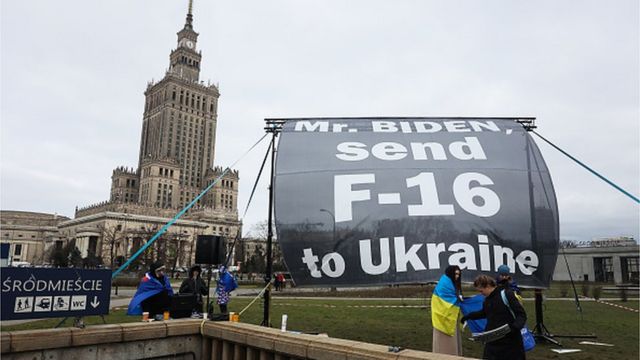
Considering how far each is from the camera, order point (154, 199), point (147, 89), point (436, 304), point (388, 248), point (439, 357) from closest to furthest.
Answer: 1. point (439, 357)
2. point (436, 304)
3. point (388, 248)
4. point (154, 199)
5. point (147, 89)

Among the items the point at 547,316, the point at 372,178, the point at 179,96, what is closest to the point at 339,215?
the point at 372,178

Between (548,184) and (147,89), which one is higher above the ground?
(147,89)

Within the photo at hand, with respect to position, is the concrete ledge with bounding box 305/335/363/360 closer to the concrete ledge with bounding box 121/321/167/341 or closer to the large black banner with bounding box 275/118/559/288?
Result: the concrete ledge with bounding box 121/321/167/341

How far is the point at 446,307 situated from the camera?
665cm

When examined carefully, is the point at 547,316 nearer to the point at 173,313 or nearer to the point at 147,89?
the point at 173,313

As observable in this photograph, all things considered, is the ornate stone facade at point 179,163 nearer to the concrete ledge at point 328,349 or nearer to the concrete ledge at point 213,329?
the concrete ledge at point 213,329

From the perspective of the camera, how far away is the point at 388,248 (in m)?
8.55

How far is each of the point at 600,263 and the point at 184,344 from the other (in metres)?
81.9

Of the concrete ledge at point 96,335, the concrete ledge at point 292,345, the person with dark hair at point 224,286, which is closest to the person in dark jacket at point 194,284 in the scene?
the person with dark hair at point 224,286

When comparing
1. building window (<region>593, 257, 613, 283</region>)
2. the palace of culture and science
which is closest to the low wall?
building window (<region>593, 257, 613, 283</region>)

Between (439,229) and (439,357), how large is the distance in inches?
162

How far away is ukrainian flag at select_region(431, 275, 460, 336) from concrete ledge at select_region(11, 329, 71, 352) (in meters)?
5.40

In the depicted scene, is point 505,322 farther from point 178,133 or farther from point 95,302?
point 178,133

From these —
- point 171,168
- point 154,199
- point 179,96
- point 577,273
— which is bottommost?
point 577,273
